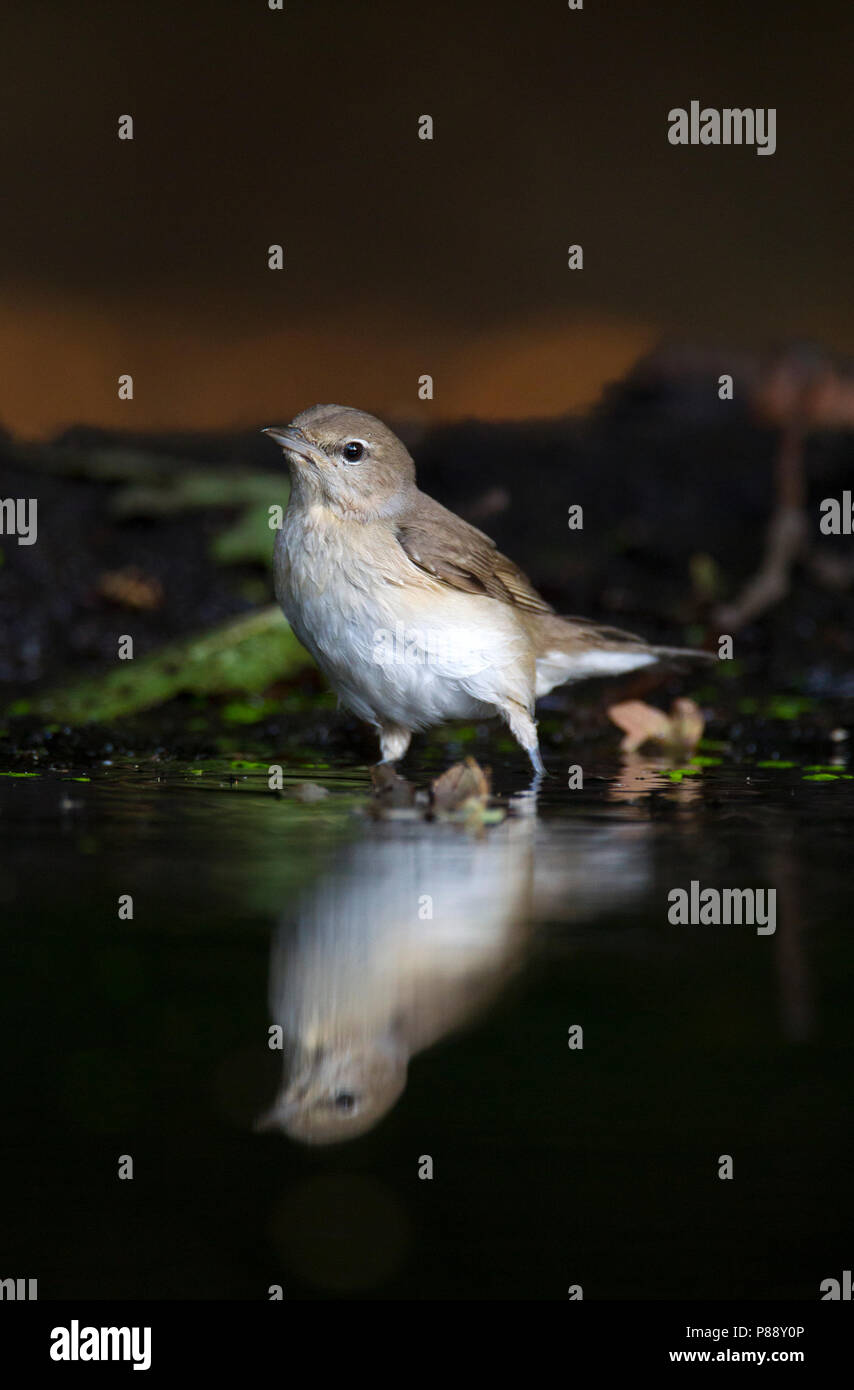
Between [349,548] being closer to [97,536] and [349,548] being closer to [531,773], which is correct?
[531,773]

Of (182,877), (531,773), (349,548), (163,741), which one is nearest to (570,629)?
(531,773)

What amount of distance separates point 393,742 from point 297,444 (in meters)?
1.68

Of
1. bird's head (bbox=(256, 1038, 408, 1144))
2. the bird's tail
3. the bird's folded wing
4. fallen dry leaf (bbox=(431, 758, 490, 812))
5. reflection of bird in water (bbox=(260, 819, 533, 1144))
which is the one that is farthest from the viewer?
the bird's tail

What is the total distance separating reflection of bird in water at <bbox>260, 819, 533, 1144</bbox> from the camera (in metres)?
3.52

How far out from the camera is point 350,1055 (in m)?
3.65

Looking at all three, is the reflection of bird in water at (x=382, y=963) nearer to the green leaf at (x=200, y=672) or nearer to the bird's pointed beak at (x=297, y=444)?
the bird's pointed beak at (x=297, y=444)

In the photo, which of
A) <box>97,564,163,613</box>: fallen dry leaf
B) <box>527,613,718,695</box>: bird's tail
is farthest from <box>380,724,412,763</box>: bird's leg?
<box>97,564,163,613</box>: fallen dry leaf

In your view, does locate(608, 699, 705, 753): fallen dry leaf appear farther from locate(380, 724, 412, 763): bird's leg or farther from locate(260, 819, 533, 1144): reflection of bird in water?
locate(260, 819, 533, 1144): reflection of bird in water

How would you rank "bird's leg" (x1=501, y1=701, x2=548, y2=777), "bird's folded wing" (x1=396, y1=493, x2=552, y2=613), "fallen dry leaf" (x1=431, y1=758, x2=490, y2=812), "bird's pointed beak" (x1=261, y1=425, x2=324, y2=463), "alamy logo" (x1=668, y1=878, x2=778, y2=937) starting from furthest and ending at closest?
"bird's leg" (x1=501, y1=701, x2=548, y2=777) → "bird's folded wing" (x1=396, y1=493, x2=552, y2=613) → "bird's pointed beak" (x1=261, y1=425, x2=324, y2=463) → "fallen dry leaf" (x1=431, y1=758, x2=490, y2=812) → "alamy logo" (x1=668, y1=878, x2=778, y2=937)

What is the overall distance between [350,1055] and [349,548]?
359 cm

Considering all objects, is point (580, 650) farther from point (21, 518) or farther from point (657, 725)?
point (21, 518)

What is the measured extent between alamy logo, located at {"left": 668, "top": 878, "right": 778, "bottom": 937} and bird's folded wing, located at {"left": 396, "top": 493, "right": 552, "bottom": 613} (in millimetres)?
2506

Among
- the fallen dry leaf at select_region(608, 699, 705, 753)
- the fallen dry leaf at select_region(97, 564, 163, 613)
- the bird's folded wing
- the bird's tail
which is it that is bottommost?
the fallen dry leaf at select_region(608, 699, 705, 753)

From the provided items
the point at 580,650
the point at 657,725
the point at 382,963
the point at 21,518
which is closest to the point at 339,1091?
the point at 382,963
